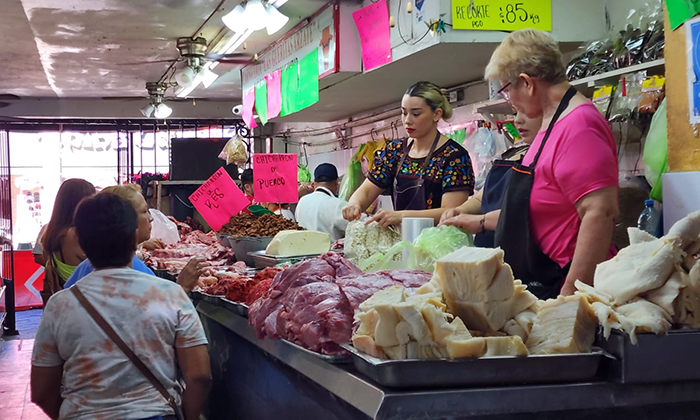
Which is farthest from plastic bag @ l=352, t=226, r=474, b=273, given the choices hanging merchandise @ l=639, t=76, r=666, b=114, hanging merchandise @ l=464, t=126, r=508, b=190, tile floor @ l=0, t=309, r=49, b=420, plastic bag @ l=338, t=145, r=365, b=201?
plastic bag @ l=338, t=145, r=365, b=201

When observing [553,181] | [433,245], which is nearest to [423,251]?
[433,245]

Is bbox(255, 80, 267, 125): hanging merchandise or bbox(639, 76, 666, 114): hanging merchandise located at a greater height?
bbox(255, 80, 267, 125): hanging merchandise

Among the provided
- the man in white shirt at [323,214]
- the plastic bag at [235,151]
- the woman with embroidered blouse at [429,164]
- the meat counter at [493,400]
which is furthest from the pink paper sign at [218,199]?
the plastic bag at [235,151]

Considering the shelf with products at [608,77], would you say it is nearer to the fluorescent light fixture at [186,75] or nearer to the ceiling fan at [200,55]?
the ceiling fan at [200,55]

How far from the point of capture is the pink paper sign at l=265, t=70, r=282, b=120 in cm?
709

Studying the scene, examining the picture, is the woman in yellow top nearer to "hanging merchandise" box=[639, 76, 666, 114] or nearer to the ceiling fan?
"hanging merchandise" box=[639, 76, 666, 114]

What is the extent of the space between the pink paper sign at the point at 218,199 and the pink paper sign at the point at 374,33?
1.36 m

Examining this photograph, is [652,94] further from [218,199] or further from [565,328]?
[218,199]

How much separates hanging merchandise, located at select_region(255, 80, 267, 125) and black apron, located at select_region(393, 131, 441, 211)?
153 inches

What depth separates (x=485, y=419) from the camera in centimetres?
150

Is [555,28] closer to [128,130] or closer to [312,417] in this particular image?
[312,417]

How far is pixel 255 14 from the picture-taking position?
5379 mm

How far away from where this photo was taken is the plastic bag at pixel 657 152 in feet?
9.45

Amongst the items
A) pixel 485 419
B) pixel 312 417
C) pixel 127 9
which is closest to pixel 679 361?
pixel 485 419
